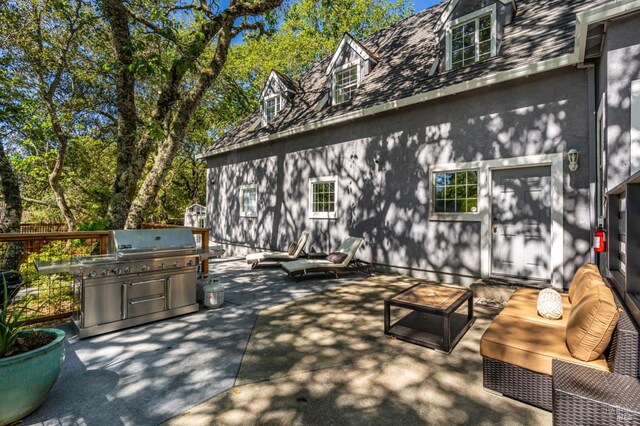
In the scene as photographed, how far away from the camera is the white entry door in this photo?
222 inches

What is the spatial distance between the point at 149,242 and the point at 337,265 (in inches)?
165

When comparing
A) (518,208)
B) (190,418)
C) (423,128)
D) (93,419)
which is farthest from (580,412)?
(423,128)

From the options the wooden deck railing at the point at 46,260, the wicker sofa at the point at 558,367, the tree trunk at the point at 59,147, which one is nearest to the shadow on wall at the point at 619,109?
the wicker sofa at the point at 558,367

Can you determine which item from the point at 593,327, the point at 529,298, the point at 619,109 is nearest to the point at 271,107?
the point at 619,109

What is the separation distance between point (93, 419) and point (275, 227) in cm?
858

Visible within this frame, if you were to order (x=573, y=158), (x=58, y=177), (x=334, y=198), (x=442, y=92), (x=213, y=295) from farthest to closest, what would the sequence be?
(x=58, y=177) < (x=334, y=198) < (x=442, y=92) < (x=573, y=158) < (x=213, y=295)

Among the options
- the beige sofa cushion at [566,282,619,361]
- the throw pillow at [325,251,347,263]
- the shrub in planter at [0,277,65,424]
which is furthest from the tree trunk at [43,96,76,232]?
the beige sofa cushion at [566,282,619,361]

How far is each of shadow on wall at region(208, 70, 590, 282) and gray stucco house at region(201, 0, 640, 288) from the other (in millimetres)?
27

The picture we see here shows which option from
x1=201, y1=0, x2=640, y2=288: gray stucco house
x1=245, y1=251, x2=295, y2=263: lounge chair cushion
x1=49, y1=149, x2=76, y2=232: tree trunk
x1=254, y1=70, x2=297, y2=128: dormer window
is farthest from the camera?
x1=254, y1=70, x2=297, y2=128: dormer window

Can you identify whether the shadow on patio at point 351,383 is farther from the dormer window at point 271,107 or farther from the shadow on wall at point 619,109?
the dormer window at point 271,107

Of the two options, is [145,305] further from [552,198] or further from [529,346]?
[552,198]

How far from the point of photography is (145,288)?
4312mm

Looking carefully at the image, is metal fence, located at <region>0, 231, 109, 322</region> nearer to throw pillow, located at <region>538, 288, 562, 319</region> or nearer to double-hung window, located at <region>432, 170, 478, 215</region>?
throw pillow, located at <region>538, 288, 562, 319</region>

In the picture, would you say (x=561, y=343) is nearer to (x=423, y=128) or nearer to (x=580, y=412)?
(x=580, y=412)
